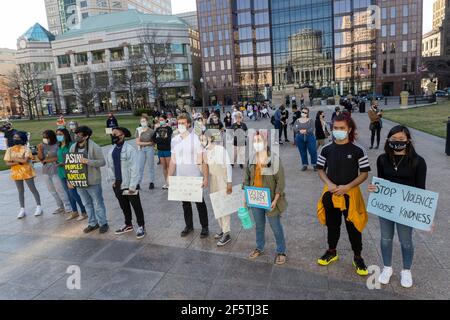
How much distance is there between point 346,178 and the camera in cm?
401

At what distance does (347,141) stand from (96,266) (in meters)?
4.06

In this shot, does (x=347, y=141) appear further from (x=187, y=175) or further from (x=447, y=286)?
(x=187, y=175)

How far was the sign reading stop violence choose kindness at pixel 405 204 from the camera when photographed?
3.57 m

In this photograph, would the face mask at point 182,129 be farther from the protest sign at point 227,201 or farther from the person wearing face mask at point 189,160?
the protest sign at point 227,201

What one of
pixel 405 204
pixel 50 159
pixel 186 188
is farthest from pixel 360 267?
pixel 50 159

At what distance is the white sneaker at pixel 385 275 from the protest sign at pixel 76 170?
502 centimetres

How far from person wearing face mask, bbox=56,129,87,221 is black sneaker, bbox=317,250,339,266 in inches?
196


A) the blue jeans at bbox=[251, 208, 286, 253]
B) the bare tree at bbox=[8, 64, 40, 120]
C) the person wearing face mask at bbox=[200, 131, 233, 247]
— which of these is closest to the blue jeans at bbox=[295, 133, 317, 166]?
the person wearing face mask at bbox=[200, 131, 233, 247]

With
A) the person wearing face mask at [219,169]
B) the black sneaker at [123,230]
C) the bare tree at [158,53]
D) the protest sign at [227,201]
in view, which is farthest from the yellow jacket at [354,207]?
the bare tree at [158,53]

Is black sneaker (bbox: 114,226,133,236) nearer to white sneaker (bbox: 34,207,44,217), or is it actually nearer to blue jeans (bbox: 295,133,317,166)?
white sneaker (bbox: 34,207,44,217)

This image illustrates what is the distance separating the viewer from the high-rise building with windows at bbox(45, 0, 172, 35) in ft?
365

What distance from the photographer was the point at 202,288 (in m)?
4.12

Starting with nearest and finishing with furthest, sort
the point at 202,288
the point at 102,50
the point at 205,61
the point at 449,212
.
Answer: the point at 202,288 < the point at 449,212 < the point at 102,50 < the point at 205,61
